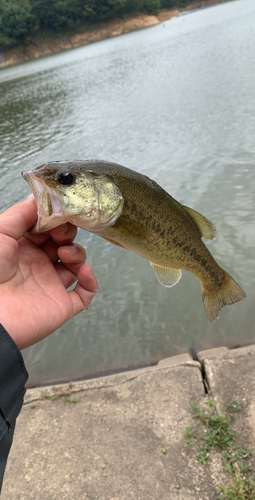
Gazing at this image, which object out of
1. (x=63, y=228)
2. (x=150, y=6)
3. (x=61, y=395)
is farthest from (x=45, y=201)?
(x=150, y=6)

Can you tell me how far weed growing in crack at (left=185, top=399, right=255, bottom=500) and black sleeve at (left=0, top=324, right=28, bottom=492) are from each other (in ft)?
5.96

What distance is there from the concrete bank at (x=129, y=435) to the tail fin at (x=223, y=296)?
1.10m

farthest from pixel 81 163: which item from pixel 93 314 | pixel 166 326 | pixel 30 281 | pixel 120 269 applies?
pixel 120 269

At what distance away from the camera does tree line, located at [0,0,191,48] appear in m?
72.2

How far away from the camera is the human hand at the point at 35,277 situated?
2012mm

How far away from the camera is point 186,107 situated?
1342cm

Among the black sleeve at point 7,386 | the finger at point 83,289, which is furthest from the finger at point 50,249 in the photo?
the black sleeve at point 7,386

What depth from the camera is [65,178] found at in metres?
1.90

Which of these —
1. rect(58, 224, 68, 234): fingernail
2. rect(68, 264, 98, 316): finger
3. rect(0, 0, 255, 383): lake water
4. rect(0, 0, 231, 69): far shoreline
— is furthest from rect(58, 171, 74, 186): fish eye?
rect(0, 0, 231, 69): far shoreline

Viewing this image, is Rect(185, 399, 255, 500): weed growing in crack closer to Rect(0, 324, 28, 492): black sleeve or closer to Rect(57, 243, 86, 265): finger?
Rect(0, 324, 28, 492): black sleeve

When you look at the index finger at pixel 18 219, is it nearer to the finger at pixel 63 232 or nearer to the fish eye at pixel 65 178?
the finger at pixel 63 232

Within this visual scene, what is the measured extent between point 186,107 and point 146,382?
39.9 ft

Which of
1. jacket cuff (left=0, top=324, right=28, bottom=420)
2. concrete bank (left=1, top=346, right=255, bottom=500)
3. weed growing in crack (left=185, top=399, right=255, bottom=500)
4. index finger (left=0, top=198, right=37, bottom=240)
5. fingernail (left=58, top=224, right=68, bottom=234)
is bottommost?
concrete bank (left=1, top=346, right=255, bottom=500)

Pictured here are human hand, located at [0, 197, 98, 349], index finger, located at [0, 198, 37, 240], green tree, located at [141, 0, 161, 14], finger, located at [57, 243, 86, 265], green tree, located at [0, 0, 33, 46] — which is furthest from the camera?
green tree, located at [141, 0, 161, 14]
